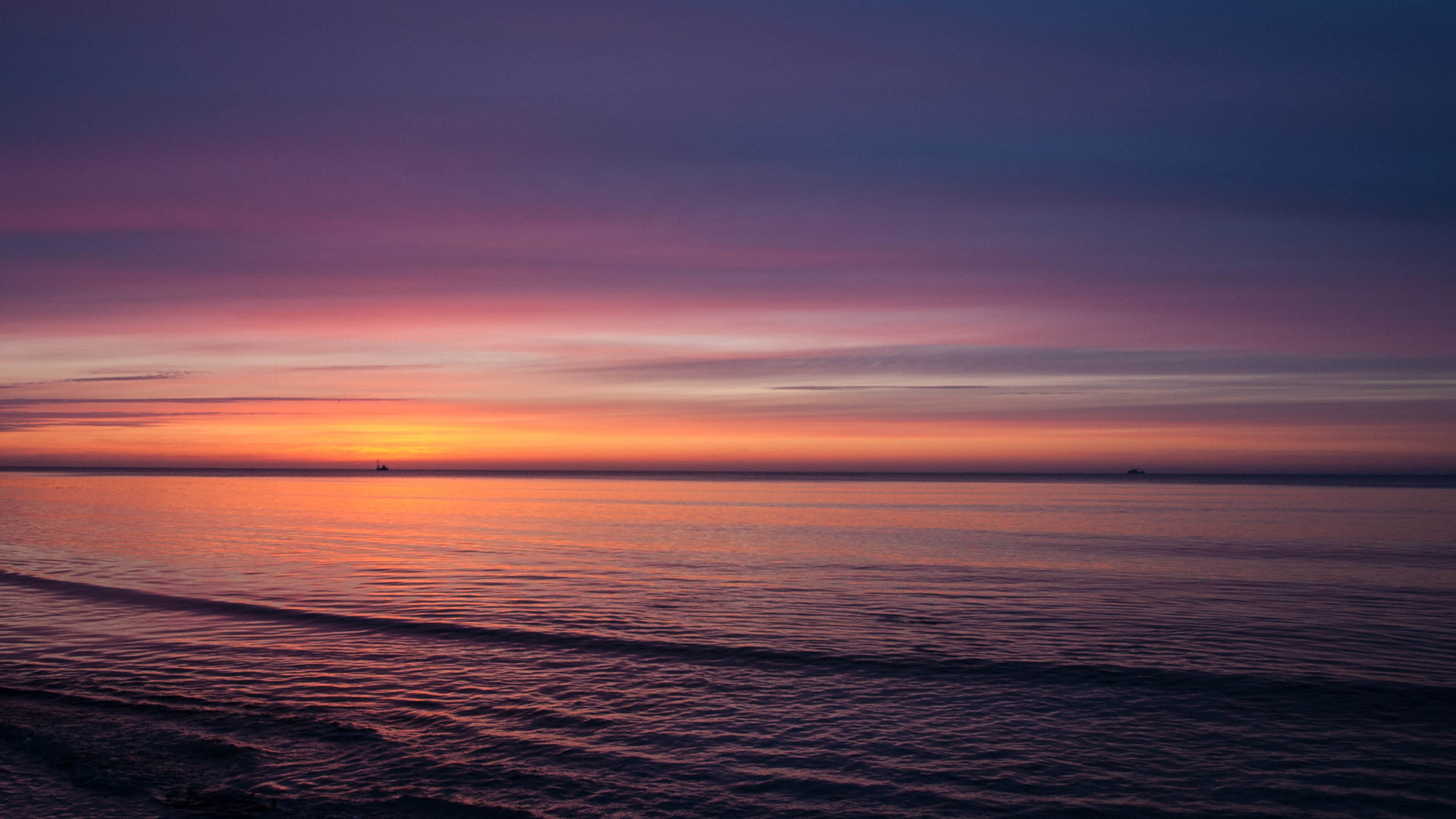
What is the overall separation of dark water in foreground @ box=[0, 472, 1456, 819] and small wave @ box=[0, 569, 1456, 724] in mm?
93

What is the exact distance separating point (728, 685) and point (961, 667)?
15.2ft

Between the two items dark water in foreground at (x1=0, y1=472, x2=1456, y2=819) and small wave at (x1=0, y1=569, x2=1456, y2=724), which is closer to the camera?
dark water in foreground at (x1=0, y1=472, x2=1456, y2=819)

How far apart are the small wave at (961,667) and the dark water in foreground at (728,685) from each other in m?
0.09

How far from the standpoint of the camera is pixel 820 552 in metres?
39.5

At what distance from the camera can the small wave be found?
1552 cm

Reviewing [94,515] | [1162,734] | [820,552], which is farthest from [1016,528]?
[94,515]

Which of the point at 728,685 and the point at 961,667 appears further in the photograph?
the point at 961,667

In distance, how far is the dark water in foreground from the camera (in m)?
11.2

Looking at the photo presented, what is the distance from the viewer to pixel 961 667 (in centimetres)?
1761

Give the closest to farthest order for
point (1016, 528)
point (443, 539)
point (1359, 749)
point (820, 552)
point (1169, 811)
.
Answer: point (1169, 811)
point (1359, 749)
point (820, 552)
point (443, 539)
point (1016, 528)

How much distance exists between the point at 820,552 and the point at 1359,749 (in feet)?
88.8

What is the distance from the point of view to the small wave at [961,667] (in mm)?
15516

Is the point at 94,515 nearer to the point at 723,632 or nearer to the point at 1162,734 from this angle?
the point at 723,632

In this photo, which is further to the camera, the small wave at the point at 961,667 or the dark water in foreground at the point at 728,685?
the small wave at the point at 961,667
